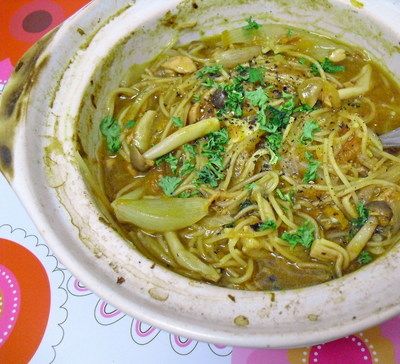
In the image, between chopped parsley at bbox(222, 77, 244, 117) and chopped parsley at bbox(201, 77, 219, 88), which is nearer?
chopped parsley at bbox(222, 77, 244, 117)

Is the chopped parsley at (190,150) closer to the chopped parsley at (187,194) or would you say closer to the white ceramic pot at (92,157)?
the chopped parsley at (187,194)

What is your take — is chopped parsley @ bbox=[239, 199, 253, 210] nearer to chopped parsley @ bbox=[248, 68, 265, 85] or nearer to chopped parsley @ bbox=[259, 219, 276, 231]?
chopped parsley @ bbox=[259, 219, 276, 231]

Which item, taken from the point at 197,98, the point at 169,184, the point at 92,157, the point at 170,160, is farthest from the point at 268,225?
the point at 92,157

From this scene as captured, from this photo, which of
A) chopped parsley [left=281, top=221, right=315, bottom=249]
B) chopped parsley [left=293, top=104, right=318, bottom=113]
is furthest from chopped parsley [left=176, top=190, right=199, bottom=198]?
chopped parsley [left=293, top=104, right=318, bottom=113]

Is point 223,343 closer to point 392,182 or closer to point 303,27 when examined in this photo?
point 392,182

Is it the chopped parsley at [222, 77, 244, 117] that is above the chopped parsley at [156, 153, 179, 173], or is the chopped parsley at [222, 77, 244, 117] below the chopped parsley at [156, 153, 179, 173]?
above

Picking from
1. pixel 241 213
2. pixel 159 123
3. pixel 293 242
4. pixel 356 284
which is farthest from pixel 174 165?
pixel 356 284
